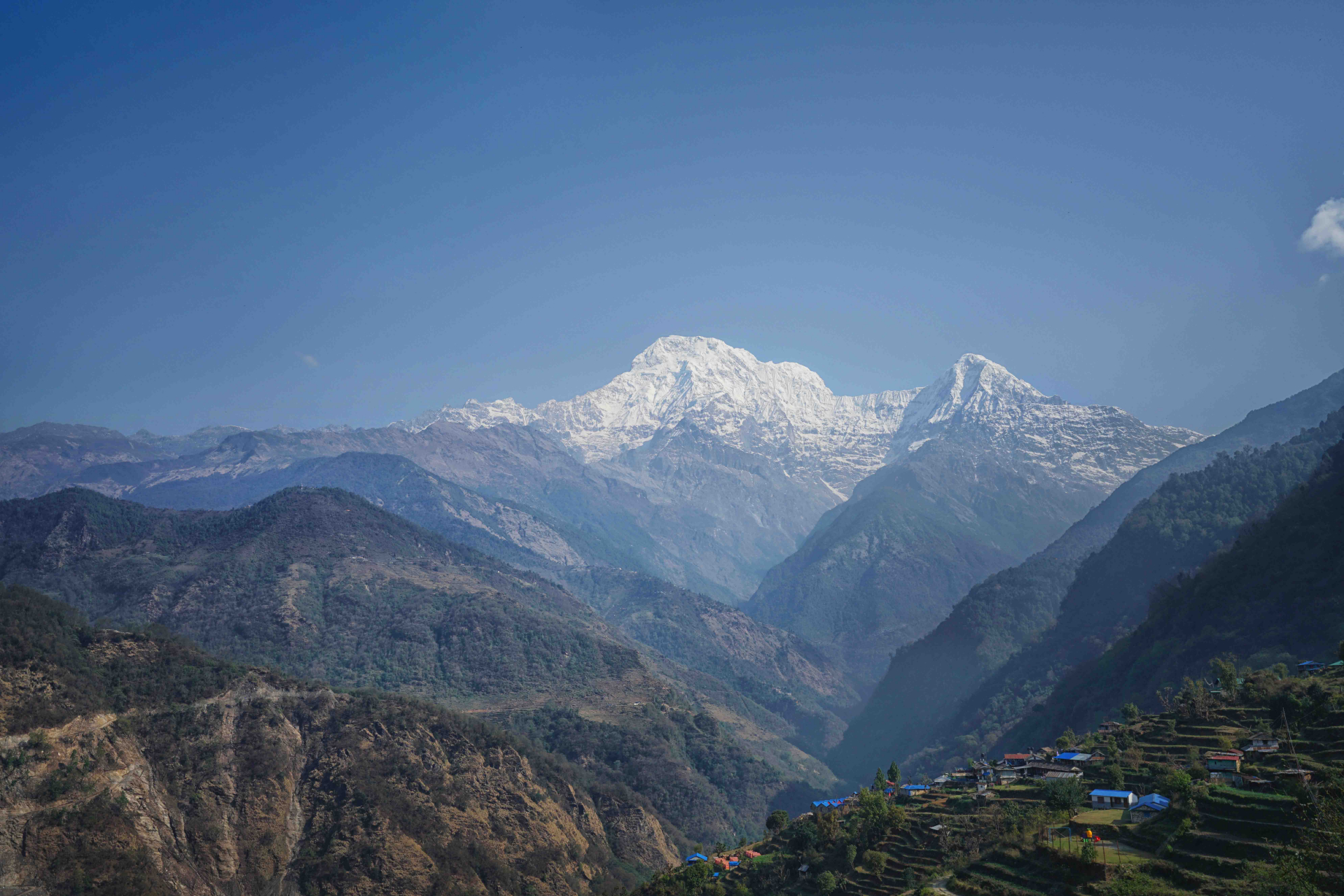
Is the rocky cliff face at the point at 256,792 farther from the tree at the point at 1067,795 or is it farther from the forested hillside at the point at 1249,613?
the forested hillside at the point at 1249,613

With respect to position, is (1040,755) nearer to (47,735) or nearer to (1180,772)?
(1180,772)

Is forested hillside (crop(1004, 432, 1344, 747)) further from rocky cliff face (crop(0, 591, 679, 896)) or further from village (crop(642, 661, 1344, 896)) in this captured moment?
rocky cliff face (crop(0, 591, 679, 896))

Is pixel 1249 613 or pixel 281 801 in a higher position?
pixel 1249 613

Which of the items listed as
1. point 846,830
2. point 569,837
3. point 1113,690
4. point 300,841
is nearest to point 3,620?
point 300,841

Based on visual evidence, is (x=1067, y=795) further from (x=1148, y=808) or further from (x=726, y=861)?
(x=726, y=861)

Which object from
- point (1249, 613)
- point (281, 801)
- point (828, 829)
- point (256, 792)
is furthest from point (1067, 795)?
point (256, 792)

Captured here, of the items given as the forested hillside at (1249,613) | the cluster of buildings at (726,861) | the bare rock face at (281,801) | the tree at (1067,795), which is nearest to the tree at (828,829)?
the cluster of buildings at (726,861)
